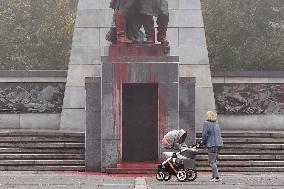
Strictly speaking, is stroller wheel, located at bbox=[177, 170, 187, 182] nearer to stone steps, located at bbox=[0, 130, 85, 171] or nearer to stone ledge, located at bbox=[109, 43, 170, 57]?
stone steps, located at bbox=[0, 130, 85, 171]

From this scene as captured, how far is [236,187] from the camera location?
1319 cm

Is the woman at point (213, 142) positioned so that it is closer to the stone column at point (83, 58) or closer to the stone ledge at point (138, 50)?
the stone ledge at point (138, 50)

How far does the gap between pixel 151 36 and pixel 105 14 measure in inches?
260

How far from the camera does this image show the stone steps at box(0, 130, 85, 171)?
60.0 feet

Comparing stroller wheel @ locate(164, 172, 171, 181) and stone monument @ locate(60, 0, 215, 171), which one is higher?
stone monument @ locate(60, 0, 215, 171)

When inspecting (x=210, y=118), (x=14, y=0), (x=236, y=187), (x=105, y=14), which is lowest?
(x=236, y=187)

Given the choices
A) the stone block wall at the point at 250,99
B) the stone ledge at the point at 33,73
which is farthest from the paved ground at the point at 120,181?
the stone ledge at the point at 33,73

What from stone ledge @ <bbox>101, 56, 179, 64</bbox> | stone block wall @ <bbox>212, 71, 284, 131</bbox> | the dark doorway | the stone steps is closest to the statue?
stone ledge @ <bbox>101, 56, 179, 64</bbox>

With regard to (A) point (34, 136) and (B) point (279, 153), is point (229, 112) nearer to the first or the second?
(B) point (279, 153)

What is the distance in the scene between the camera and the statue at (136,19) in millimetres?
17875

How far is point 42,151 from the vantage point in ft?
63.0

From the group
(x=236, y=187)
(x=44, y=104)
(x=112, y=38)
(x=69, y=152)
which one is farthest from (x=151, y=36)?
(x=44, y=104)

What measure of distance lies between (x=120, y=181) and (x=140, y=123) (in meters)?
3.38

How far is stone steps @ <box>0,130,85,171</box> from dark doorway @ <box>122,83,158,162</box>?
1507 millimetres
